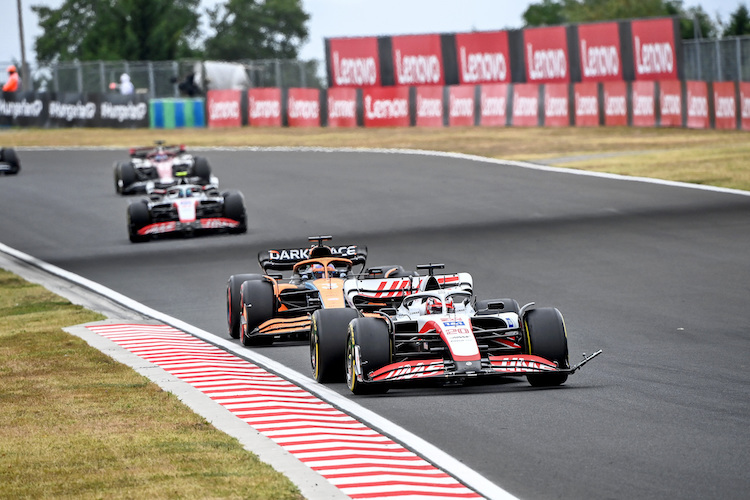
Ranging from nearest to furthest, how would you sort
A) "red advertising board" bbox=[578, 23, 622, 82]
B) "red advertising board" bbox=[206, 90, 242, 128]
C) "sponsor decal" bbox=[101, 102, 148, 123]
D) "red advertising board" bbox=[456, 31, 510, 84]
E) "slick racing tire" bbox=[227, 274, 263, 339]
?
"slick racing tire" bbox=[227, 274, 263, 339] → "red advertising board" bbox=[578, 23, 622, 82] → "red advertising board" bbox=[456, 31, 510, 84] → "red advertising board" bbox=[206, 90, 242, 128] → "sponsor decal" bbox=[101, 102, 148, 123]

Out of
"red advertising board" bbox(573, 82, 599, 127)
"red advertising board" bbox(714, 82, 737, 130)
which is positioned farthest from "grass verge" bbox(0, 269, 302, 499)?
"red advertising board" bbox(573, 82, 599, 127)

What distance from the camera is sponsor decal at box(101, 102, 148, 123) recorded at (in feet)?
188

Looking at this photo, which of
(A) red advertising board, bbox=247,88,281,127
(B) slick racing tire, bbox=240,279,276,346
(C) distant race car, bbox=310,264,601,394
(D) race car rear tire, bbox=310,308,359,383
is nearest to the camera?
(C) distant race car, bbox=310,264,601,394

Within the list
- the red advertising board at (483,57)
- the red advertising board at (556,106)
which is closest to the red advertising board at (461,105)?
the red advertising board at (556,106)

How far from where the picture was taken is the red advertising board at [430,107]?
47.9 m

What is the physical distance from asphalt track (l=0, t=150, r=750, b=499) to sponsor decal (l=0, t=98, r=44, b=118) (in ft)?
59.1

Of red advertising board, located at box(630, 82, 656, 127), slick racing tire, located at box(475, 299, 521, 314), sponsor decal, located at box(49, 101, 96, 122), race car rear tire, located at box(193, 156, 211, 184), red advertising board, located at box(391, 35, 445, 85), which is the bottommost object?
slick racing tire, located at box(475, 299, 521, 314)

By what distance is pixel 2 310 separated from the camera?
59.1 feet

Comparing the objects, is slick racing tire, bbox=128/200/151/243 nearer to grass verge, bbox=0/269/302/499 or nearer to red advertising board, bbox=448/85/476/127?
grass verge, bbox=0/269/302/499

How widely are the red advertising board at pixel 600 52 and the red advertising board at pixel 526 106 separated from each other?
12.2 feet

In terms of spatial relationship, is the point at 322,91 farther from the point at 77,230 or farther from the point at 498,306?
the point at 498,306

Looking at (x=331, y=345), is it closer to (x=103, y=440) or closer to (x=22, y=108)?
(x=103, y=440)

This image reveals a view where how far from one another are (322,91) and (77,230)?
82.7ft

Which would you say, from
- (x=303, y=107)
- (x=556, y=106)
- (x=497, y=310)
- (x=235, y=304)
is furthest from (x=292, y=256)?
(x=303, y=107)
